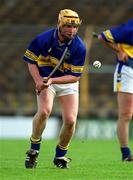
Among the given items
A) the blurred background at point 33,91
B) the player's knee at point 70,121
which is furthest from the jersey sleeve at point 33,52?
the blurred background at point 33,91

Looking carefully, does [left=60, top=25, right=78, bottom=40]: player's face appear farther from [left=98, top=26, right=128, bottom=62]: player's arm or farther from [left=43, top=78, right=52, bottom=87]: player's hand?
[left=98, top=26, right=128, bottom=62]: player's arm

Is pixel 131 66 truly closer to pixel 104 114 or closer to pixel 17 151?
pixel 17 151

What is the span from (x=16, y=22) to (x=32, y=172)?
23.0 m

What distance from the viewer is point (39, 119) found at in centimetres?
956

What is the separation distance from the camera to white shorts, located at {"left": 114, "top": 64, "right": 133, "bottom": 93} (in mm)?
11164

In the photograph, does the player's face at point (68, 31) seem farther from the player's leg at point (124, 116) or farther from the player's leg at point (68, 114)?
the player's leg at point (124, 116)

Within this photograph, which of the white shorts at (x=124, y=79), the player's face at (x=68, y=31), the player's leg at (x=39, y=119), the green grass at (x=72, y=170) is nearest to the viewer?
the green grass at (x=72, y=170)

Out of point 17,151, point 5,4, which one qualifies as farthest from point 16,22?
point 17,151

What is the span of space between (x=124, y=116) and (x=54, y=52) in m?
2.13

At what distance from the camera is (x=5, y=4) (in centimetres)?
3189

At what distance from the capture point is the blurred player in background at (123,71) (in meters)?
11.1

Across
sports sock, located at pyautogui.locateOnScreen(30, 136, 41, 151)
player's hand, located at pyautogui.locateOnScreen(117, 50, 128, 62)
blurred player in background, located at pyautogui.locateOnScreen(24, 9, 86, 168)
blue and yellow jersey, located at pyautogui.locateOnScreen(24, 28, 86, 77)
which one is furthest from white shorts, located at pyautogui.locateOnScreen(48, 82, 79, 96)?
player's hand, located at pyautogui.locateOnScreen(117, 50, 128, 62)

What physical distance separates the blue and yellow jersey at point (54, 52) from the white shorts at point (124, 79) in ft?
5.43

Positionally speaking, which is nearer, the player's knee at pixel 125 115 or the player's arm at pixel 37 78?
the player's arm at pixel 37 78
